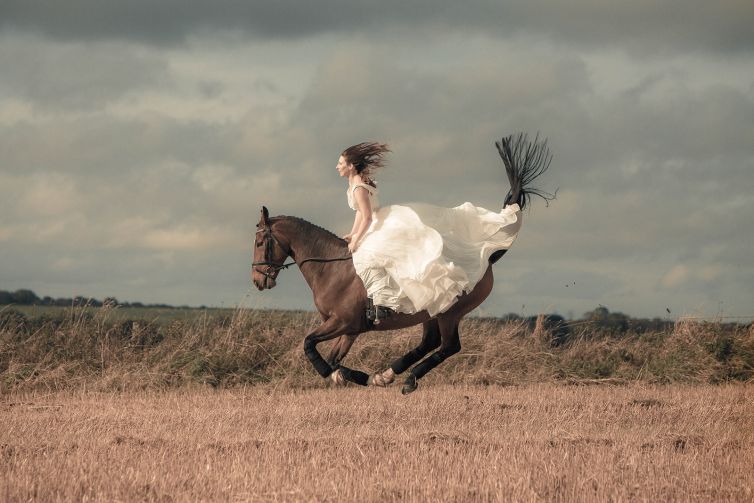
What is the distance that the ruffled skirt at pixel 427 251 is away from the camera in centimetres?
1006

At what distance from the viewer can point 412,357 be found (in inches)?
432

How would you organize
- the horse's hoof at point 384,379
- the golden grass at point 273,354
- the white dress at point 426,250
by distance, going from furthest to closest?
1. the golden grass at point 273,354
2. the horse's hoof at point 384,379
3. the white dress at point 426,250

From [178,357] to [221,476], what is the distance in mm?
7760

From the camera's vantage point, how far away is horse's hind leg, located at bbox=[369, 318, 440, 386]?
10.6 meters

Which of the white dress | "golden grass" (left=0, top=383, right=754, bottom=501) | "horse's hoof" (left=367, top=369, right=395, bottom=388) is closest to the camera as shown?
"golden grass" (left=0, top=383, right=754, bottom=501)

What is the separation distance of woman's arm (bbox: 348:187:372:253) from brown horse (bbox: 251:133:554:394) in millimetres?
290

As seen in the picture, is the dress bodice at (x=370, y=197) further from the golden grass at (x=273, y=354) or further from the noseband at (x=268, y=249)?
the golden grass at (x=273, y=354)

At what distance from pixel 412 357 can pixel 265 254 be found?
85.6 inches

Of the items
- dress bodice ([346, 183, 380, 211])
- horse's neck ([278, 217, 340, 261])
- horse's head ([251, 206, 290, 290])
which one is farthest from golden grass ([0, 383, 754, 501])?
dress bodice ([346, 183, 380, 211])

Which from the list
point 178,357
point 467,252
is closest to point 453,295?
point 467,252

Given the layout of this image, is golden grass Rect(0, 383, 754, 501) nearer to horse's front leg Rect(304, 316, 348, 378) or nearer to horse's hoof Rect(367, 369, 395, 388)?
horse's hoof Rect(367, 369, 395, 388)

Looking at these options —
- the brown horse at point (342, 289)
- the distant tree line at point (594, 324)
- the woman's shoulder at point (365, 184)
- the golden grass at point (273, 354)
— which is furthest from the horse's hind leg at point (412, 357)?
the distant tree line at point (594, 324)

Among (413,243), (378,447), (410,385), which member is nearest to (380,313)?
(413,243)

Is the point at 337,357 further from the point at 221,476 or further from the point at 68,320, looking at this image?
the point at 68,320
